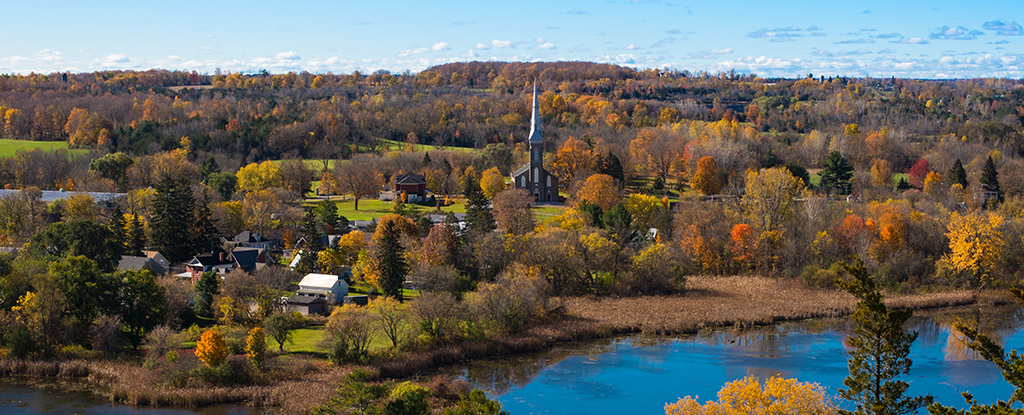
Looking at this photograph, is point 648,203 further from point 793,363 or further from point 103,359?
point 103,359

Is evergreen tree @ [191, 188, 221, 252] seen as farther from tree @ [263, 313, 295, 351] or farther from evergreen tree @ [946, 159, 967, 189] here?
evergreen tree @ [946, 159, 967, 189]

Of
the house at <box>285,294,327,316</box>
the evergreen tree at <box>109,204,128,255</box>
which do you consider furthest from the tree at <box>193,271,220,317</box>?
the evergreen tree at <box>109,204,128,255</box>

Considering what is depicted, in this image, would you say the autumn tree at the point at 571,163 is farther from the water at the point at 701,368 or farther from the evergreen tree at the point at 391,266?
the water at the point at 701,368

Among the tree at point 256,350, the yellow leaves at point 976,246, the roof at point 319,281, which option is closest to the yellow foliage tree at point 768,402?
the tree at point 256,350

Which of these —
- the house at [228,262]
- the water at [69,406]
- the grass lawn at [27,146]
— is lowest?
the water at [69,406]

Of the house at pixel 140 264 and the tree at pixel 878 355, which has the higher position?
the tree at pixel 878 355

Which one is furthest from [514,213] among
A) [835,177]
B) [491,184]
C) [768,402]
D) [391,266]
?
[768,402]
